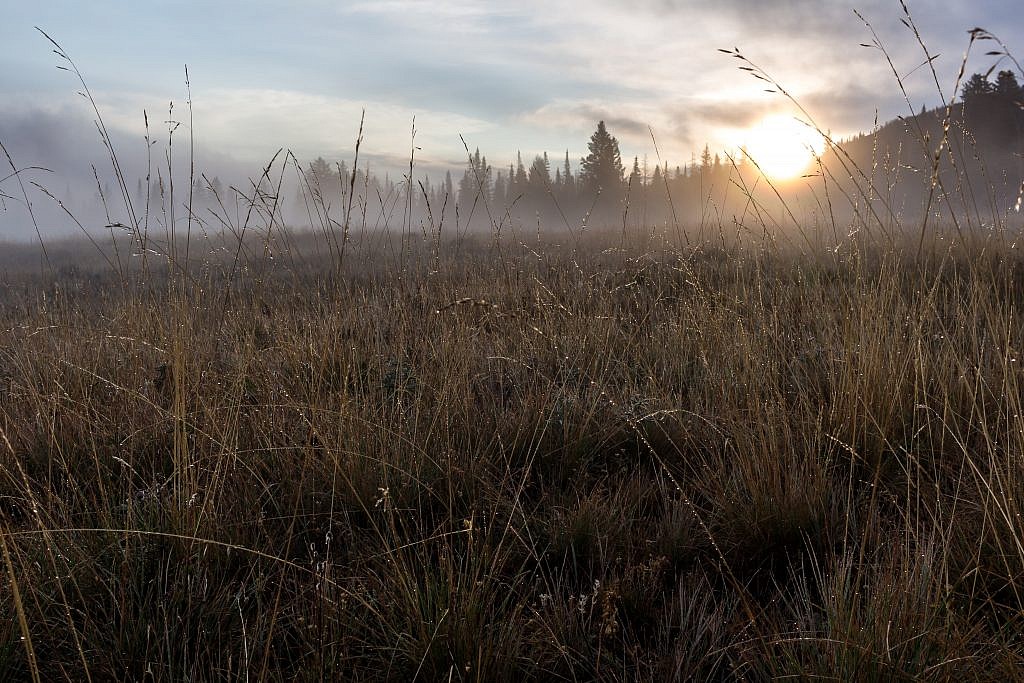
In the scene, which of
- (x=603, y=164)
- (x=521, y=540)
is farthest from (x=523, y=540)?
(x=603, y=164)

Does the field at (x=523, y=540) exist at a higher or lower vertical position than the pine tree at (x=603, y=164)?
lower

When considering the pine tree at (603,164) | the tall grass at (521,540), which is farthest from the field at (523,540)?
the pine tree at (603,164)

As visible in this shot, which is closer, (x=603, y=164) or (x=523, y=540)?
(x=523, y=540)

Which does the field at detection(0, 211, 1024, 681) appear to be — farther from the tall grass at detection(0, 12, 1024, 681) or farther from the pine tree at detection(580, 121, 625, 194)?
the pine tree at detection(580, 121, 625, 194)

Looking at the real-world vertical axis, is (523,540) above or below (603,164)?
below

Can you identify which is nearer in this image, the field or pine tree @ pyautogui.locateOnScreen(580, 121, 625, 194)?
the field

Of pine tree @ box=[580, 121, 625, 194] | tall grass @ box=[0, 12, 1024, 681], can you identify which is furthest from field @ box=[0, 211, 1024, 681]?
pine tree @ box=[580, 121, 625, 194]

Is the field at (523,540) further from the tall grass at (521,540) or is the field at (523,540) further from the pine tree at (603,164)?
the pine tree at (603,164)

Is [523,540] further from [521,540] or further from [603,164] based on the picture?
[603,164]

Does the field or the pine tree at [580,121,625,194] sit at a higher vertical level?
the pine tree at [580,121,625,194]

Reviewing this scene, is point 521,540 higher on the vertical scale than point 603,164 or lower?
lower

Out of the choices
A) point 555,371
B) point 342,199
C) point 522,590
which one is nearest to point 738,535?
point 522,590

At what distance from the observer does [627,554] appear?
171cm

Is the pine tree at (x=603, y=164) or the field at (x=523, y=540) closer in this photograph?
the field at (x=523, y=540)
